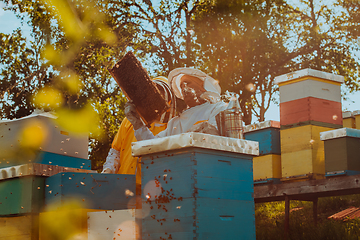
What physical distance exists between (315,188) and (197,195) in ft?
8.72

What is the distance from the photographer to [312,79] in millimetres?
4508

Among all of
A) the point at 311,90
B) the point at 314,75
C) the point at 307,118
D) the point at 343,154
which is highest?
the point at 314,75

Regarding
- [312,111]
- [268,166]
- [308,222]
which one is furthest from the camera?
[308,222]

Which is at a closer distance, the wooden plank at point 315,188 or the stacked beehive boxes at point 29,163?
the stacked beehive boxes at point 29,163

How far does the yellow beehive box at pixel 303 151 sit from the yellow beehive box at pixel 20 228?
120 inches

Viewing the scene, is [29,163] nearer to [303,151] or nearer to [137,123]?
[137,123]

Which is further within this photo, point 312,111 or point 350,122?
point 350,122

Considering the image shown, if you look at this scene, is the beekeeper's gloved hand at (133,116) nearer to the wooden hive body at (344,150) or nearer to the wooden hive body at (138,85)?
the wooden hive body at (138,85)

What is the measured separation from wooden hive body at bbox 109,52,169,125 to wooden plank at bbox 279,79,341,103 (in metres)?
2.14

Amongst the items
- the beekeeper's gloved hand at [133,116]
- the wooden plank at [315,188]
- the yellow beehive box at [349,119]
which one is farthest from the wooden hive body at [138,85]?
the yellow beehive box at [349,119]

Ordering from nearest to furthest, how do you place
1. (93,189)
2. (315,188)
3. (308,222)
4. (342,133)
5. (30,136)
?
(93,189) < (30,136) < (342,133) < (315,188) < (308,222)

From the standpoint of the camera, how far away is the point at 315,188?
161 inches

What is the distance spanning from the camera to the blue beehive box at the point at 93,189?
102 inches

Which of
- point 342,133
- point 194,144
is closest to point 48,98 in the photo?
point 342,133
